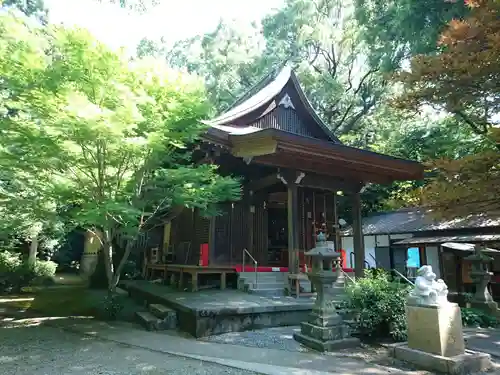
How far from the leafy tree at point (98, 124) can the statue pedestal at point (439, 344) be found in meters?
4.48

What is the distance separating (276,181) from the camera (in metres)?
9.89

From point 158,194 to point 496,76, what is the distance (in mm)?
6302

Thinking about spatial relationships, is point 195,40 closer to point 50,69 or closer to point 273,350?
point 50,69

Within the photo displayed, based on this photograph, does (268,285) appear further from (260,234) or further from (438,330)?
(438,330)

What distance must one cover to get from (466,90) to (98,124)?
5655mm

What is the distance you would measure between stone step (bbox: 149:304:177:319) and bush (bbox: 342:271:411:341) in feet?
11.6

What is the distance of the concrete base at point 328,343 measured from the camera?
541 centimetres

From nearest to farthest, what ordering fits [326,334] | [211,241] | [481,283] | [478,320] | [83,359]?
[83,359] → [326,334] → [478,320] → [481,283] → [211,241]

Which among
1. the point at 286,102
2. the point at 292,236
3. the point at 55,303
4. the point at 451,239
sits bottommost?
the point at 55,303

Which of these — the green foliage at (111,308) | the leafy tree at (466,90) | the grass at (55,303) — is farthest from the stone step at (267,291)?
the leafy tree at (466,90)

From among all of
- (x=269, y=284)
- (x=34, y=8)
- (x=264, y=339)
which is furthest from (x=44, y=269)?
(x=264, y=339)

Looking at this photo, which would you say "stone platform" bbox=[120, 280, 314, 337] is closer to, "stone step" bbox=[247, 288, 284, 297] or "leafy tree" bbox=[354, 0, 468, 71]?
"stone step" bbox=[247, 288, 284, 297]

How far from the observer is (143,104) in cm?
636

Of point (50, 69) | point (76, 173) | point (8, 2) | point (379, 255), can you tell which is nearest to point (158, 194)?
point (76, 173)
